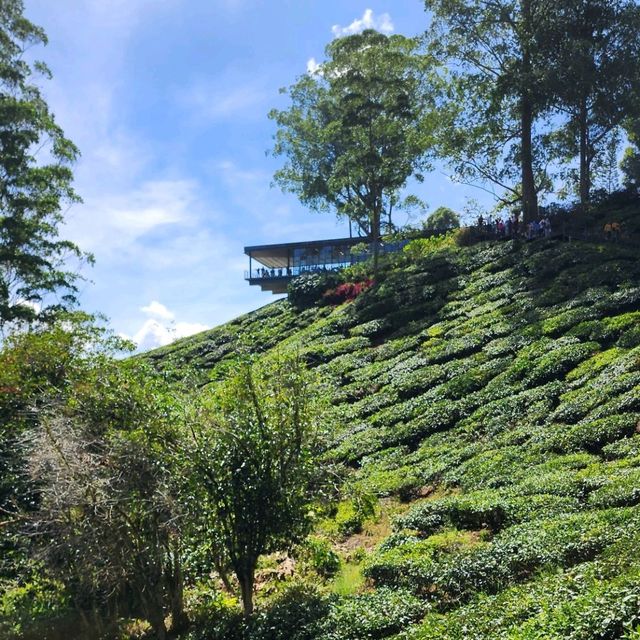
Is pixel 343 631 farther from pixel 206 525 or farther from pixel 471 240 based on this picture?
pixel 471 240

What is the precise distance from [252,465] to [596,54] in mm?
28254

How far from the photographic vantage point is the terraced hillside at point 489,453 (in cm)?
724

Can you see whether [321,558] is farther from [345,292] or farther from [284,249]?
[284,249]

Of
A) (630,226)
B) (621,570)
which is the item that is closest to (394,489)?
(621,570)

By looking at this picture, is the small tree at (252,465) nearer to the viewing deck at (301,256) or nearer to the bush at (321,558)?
the bush at (321,558)

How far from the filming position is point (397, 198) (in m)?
43.8

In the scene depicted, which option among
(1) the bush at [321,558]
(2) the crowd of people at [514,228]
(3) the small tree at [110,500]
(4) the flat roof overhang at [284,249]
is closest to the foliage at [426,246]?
(2) the crowd of people at [514,228]

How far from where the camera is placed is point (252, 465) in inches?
355

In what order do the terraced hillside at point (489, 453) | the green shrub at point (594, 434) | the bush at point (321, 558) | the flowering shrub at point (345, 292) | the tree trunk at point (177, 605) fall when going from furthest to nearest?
the flowering shrub at point (345, 292) < the green shrub at point (594, 434) < the bush at point (321, 558) < the tree trunk at point (177, 605) < the terraced hillside at point (489, 453)

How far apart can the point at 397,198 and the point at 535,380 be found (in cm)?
2885

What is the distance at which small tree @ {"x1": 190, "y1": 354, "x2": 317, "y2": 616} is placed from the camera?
A: 29.4ft

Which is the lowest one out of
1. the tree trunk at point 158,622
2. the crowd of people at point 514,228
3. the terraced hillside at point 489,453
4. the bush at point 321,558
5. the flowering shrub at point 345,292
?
the tree trunk at point 158,622

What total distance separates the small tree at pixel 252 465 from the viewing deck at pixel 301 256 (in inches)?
1434

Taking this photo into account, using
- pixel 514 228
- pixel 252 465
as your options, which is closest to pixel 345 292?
pixel 514 228
